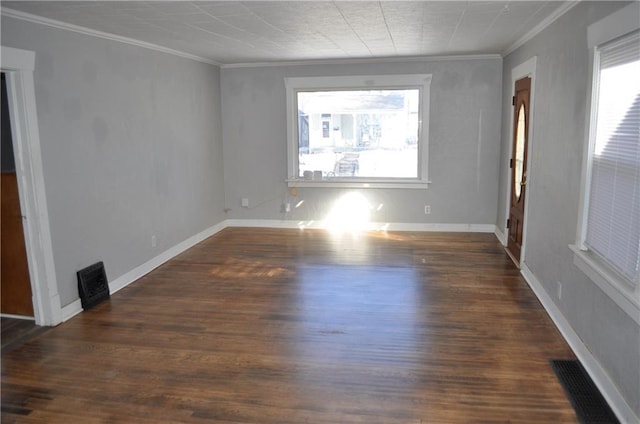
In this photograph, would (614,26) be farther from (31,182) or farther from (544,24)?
(31,182)

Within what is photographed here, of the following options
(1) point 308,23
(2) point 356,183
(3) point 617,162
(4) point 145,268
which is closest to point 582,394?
(3) point 617,162

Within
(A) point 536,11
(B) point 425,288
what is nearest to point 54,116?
(B) point 425,288

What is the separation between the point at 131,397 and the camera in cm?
292

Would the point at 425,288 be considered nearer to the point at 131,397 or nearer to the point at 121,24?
the point at 131,397

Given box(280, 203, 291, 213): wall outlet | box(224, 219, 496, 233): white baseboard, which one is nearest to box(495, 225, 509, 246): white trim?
box(224, 219, 496, 233): white baseboard

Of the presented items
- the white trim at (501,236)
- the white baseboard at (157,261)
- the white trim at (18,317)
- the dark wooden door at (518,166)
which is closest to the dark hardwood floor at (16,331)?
the white trim at (18,317)

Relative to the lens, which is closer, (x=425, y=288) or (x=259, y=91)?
(x=425, y=288)

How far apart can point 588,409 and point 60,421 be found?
2954mm

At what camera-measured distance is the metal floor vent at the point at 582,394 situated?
8.59ft

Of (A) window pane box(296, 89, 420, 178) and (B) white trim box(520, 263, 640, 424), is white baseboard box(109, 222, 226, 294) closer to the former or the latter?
(A) window pane box(296, 89, 420, 178)

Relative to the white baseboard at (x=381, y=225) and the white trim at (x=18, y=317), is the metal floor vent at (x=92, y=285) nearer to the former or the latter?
the white trim at (x=18, y=317)

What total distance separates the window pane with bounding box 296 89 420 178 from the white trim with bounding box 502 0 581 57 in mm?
1622

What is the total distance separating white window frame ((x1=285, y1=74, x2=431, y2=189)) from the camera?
6859mm

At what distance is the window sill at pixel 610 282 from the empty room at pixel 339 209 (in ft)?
0.05
